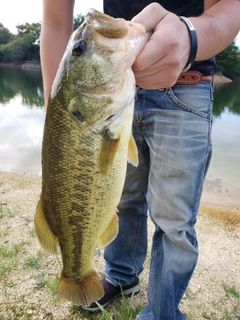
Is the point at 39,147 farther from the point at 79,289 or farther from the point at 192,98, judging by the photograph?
the point at 192,98

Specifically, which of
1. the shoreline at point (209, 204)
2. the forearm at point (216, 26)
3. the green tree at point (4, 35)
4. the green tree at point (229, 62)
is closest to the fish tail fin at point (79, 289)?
the forearm at point (216, 26)

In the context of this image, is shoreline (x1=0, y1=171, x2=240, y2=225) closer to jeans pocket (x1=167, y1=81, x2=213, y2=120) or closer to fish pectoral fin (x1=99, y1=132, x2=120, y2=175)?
jeans pocket (x1=167, y1=81, x2=213, y2=120)

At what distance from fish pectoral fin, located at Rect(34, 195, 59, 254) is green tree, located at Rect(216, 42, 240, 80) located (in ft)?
153

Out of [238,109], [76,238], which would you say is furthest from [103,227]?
[238,109]

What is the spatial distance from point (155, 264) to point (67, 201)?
82 cm

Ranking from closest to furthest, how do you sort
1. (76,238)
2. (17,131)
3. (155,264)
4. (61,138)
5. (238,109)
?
(61,138)
(76,238)
(155,264)
(17,131)
(238,109)

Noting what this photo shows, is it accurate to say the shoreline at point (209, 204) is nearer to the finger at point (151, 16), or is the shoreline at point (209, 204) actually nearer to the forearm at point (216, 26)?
the forearm at point (216, 26)

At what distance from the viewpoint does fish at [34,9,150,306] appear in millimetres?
1297

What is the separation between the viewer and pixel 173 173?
178 cm

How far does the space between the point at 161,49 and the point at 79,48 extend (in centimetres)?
38

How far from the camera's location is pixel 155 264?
1.99 meters

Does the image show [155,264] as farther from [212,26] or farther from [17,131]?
[17,131]

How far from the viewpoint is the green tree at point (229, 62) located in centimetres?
4422

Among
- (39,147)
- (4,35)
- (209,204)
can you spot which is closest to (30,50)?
(4,35)
